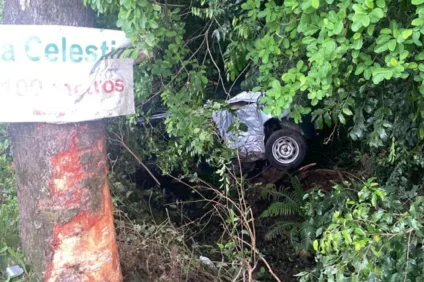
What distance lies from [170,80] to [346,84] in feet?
4.53

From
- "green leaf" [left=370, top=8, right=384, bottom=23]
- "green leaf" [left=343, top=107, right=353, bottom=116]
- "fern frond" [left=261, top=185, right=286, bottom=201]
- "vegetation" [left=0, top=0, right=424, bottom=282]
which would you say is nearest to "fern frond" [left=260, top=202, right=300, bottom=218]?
"fern frond" [left=261, top=185, right=286, bottom=201]

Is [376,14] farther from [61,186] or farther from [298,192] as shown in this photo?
[298,192]

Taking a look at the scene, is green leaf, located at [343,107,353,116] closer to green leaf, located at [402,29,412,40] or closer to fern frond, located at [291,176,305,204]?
green leaf, located at [402,29,412,40]

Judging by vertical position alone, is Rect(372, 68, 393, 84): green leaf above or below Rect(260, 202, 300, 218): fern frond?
above

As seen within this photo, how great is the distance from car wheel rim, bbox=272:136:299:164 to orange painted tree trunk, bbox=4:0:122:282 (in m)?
5.27

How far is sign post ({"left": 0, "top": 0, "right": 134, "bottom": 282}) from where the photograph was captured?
8.79ft

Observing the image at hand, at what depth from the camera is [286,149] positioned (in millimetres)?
8055

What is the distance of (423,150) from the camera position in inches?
172

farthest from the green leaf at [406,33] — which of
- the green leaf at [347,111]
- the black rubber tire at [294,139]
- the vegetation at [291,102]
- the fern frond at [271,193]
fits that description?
the black rubber tire at [294,139]

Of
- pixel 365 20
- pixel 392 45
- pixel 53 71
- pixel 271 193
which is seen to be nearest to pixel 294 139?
pixel 271 193

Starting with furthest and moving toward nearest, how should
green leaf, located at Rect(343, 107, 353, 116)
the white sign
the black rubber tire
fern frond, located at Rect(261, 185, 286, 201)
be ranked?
1. the black rubber tire
2. fern frond, located at Rect(261, 185, 286, 201)
3. green leaf, located at Rect(343, 107, 353, 116)
4. the white sign

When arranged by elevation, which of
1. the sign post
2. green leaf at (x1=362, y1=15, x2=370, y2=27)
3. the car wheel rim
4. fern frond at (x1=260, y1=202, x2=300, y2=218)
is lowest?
fern frond at (x1=260, y1=202, x2=300, y2=218)

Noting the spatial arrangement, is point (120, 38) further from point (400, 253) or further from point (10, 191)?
point (10, 191)

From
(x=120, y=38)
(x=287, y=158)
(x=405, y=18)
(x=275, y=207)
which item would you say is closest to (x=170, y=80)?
(x=120, y=38)
